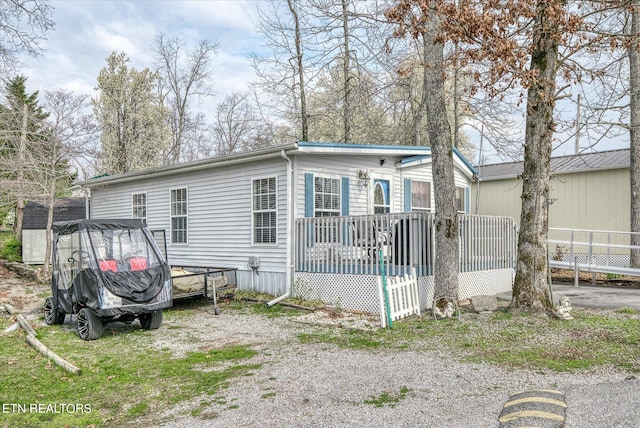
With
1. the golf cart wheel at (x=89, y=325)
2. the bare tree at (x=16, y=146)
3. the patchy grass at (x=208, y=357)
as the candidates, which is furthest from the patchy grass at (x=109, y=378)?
the bare tree at (x=16, y=146)

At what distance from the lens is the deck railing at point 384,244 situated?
30.5 ft

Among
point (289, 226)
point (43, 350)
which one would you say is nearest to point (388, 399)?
point (43, 350)

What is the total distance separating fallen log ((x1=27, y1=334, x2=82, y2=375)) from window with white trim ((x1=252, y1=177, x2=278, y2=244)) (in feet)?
16.4

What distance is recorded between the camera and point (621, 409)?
13.4 feet

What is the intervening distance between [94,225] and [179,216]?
5.39 m

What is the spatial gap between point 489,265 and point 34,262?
54.8 ft

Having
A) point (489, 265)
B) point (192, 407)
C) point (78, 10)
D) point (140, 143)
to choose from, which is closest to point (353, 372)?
point (192, 407)

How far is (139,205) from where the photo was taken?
14.7 m

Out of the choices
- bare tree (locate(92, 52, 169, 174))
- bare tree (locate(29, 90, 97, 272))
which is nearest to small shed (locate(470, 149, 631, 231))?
bare tree (locate(29, 90, 97, 272))

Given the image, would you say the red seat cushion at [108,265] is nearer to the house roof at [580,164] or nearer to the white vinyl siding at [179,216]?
the white vinyl siding at [179,216]

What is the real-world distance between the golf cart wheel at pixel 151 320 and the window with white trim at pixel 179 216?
5085 millimetres

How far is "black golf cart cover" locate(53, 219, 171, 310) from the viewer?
7.55 m

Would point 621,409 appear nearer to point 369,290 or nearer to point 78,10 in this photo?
point 369,290

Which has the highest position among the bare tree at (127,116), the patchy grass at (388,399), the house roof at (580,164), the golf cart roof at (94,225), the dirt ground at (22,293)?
the bare tree at (127,116)
